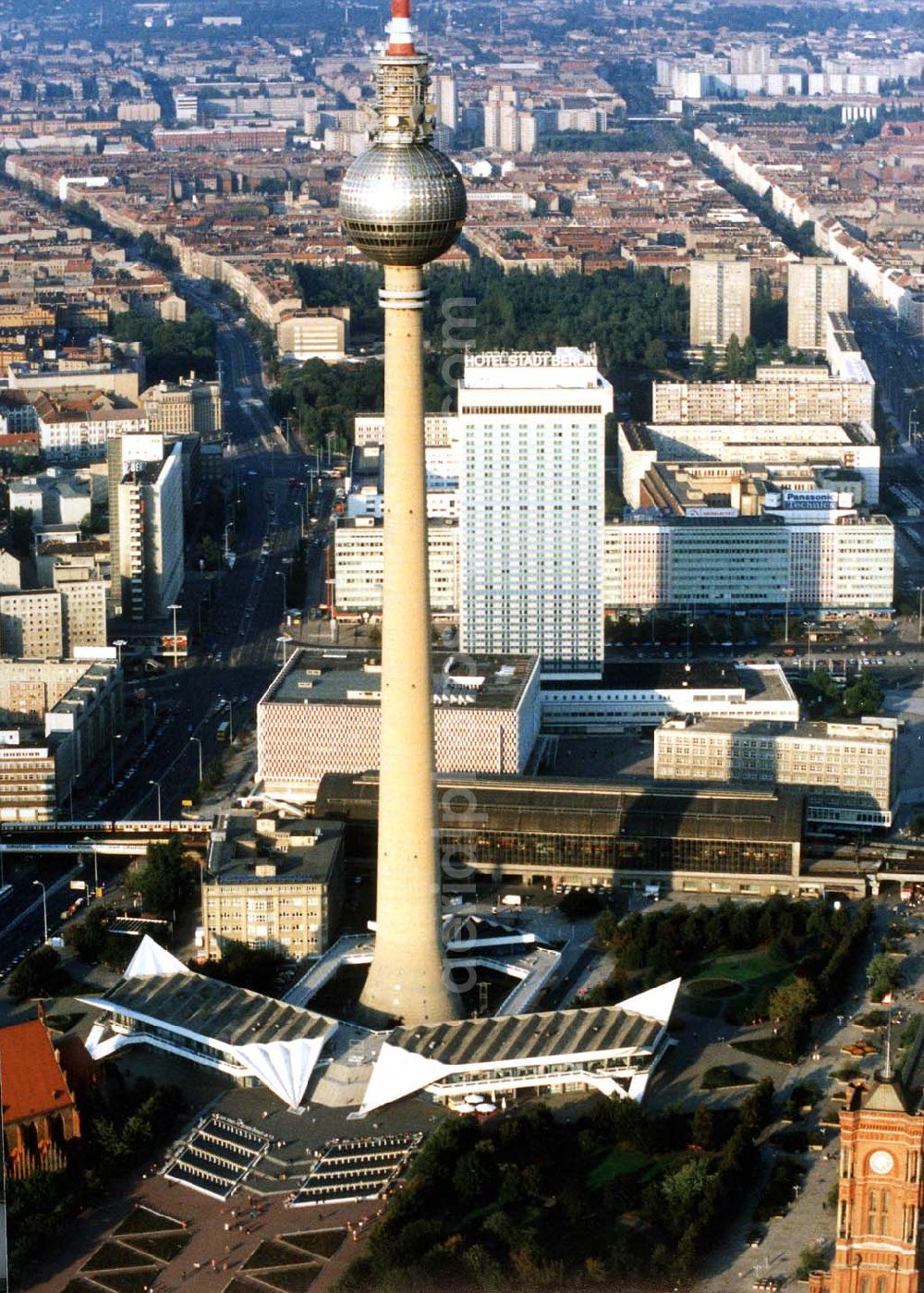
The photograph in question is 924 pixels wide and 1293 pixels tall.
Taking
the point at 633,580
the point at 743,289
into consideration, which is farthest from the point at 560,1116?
the point at 743,289

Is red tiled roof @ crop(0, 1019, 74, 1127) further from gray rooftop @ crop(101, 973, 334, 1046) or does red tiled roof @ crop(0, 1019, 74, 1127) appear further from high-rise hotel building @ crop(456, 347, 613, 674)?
high-rise hotel building @ crop(456, 347, 613, 674)

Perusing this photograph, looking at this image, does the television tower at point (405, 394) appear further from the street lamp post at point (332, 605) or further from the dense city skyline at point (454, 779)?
the street lamp post at point (332, 605)

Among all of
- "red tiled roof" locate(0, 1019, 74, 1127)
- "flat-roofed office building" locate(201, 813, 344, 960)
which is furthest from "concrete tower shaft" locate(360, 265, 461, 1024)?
"red tiled roof" locate(0, 1019, 74, 1127)

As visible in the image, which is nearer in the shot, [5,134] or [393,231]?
[393,231]

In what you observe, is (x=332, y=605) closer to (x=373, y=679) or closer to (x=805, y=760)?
(x=373, y=679)

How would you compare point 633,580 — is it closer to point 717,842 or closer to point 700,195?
point 717,842

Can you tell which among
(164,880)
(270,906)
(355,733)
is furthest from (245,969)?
(355,733)
